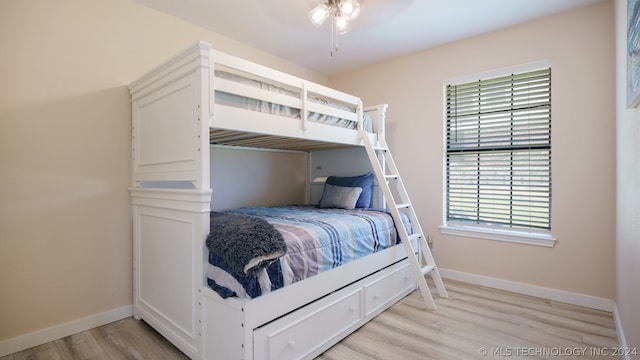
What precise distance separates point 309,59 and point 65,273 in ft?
9.80

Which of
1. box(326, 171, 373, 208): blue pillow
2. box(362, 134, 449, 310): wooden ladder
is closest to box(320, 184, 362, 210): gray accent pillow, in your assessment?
box(326, 171, 373, 208): blue pillow

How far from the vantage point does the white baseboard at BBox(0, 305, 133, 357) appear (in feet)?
6.17

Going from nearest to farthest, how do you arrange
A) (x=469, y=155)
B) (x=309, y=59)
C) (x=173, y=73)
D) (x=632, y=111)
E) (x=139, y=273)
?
(x=632, y=111), (x=173, y=73), (x=139, y=273), (x=469, y=155), (x=309, y=59)

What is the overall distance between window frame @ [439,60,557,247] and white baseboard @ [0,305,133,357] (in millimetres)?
2969

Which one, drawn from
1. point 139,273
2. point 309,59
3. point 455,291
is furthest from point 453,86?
point 139,273

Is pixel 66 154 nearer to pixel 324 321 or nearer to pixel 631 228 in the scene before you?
pixel 324 321

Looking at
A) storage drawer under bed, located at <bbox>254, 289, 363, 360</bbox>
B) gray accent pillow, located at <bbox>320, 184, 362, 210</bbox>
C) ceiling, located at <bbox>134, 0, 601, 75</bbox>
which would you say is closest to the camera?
storage drawer under bed, located at <bbox>254, 289, 363, 360</bbox>

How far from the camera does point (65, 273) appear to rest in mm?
2084

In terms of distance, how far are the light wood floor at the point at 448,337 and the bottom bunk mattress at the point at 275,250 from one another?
0.54 meters

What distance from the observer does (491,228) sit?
9.82ft

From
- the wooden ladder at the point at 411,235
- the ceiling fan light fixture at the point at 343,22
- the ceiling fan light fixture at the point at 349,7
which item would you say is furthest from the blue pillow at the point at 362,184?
the ceiling fan light fixture at the point at 349,7

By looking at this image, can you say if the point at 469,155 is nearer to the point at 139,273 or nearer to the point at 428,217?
the point at 428,217

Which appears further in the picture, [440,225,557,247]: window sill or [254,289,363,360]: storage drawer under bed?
[440,225,557,247]: window sill

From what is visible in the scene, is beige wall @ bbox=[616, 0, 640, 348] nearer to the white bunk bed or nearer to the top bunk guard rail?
the white bunk bed
